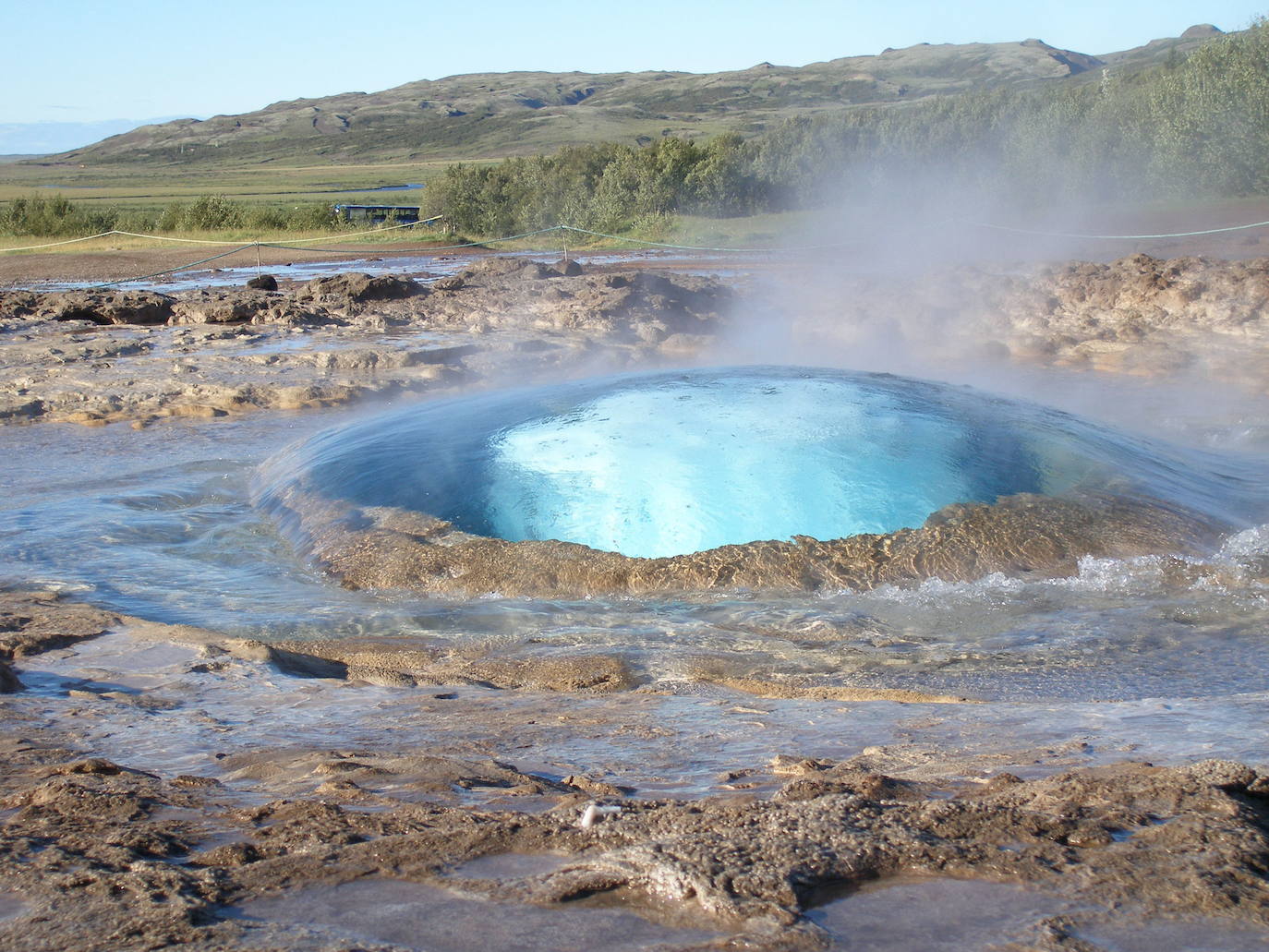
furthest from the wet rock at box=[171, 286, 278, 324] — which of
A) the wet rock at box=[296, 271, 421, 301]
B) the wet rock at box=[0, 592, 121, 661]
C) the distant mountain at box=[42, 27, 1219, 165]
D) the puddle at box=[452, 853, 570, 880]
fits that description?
the distant mountain at box=[42, 27, 1219, 165]

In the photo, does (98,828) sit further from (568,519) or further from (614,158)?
(614,158)

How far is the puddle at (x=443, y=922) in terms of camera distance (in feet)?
4.99

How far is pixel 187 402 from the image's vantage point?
8.59 meters

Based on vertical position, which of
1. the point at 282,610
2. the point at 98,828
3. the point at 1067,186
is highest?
the point at 1067,186

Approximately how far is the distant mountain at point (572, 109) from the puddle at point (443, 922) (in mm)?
75848

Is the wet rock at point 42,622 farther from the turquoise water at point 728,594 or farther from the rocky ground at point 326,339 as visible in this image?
the rocky ground at point 326,339

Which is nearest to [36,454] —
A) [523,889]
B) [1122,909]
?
[523,889]

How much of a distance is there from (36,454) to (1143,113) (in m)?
22.8

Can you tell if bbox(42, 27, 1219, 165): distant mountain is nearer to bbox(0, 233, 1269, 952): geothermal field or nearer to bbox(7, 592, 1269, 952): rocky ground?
bbox(0, 233, 1269, 952): geothermal field

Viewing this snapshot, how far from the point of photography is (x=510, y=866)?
1.79 metres

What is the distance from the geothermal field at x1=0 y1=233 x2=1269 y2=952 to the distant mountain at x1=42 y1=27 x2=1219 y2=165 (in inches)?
2841

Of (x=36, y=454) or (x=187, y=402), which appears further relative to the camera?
(x=187, y=402)

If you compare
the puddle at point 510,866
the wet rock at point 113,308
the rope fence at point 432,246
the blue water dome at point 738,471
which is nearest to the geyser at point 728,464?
the blue water dome at point 738,471

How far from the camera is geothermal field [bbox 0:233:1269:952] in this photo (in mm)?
1662
